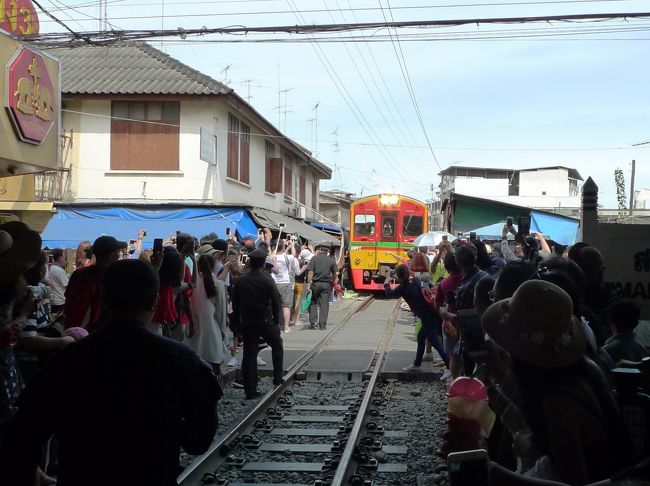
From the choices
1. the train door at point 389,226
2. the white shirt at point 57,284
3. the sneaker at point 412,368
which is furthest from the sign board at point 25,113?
the train door at point 389,226

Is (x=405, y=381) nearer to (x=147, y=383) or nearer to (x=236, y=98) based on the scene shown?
(x=147, y=383)

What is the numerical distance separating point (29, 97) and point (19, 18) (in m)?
4.02

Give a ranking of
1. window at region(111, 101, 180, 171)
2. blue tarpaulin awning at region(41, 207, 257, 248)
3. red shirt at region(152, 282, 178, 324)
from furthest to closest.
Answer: window at region(111, 101, 180, 171), blue tarpaulin awning at region(41, 207, 257, 248), red shirt at region(152, 282, 178, 324)

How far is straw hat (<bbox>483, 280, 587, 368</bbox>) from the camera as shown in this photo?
275 centimetres

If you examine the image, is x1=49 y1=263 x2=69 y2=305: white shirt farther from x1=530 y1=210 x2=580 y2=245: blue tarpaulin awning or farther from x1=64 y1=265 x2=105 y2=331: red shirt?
x1=530 y1=210 x2=580 y2=245: blue tarpaulin awning

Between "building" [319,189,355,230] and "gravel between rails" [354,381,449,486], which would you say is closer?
"gravel between rails" [354,381,449,486]

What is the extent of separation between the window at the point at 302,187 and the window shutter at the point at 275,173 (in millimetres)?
7075

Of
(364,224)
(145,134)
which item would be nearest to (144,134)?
(145,134)

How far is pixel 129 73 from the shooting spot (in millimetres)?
23094

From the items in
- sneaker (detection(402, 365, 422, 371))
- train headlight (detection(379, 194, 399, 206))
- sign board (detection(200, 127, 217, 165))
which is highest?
sign board (detection(200, 127, 217, 165))

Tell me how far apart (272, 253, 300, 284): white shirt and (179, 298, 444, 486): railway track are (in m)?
4.43

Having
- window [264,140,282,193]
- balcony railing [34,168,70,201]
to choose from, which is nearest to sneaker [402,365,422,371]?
balcony railing [34,168,70,201]

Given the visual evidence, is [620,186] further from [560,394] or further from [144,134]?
[560,394]

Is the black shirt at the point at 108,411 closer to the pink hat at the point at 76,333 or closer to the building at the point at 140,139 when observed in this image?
the pink hat at the point at 76,333
